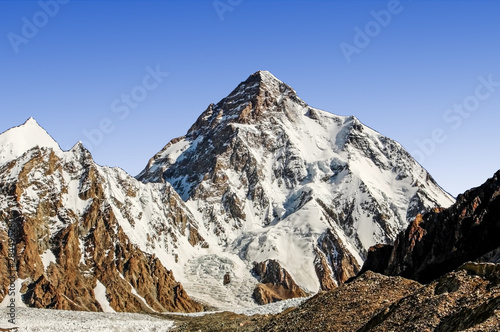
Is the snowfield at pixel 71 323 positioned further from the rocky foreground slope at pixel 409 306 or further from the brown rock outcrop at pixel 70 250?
the brown rock outcrop at pixel 70 250

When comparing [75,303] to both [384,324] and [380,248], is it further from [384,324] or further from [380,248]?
[384,324]

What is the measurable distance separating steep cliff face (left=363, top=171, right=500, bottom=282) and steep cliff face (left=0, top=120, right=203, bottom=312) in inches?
3271

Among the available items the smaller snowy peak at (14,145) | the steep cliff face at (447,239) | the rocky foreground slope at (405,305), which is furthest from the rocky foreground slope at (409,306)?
the smaller snowy peak at (14,145)

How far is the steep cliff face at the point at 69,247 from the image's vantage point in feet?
530

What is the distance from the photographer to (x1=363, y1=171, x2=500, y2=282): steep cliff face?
97.1m

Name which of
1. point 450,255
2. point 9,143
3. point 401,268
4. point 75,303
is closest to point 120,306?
point 75,303

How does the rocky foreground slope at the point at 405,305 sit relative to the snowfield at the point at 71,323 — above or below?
below

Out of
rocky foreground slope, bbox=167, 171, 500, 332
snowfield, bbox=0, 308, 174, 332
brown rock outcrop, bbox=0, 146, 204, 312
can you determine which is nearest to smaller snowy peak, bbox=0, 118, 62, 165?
brown rock outcrop, bbox=0, 146, 204, 312

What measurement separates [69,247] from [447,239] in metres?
119

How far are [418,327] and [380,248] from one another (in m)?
104

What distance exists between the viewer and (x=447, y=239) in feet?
357

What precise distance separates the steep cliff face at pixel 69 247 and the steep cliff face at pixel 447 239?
83074 mm

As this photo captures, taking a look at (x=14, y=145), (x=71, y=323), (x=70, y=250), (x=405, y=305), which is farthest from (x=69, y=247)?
(x=405, y=305)

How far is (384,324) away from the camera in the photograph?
32031 millimetres
